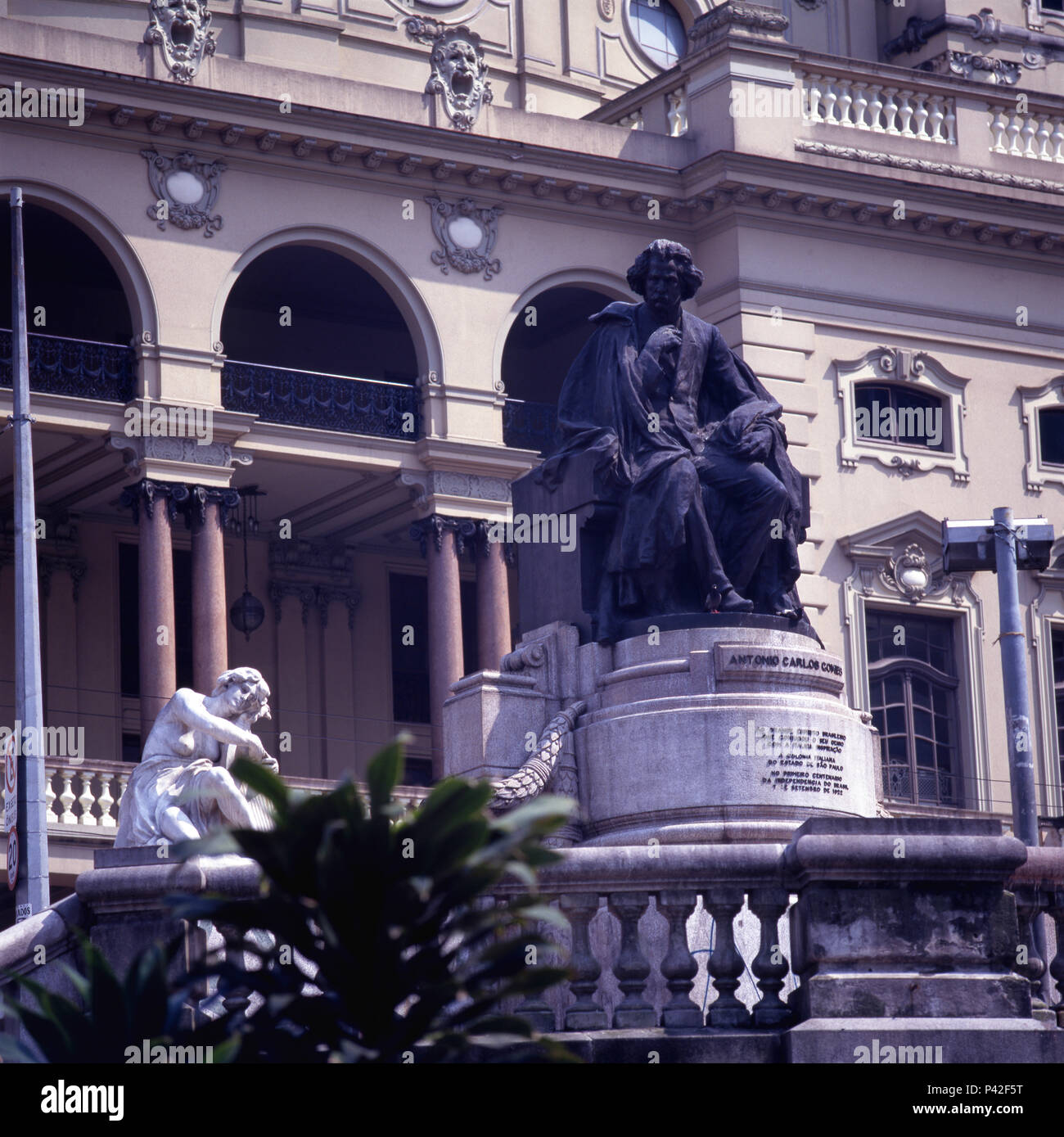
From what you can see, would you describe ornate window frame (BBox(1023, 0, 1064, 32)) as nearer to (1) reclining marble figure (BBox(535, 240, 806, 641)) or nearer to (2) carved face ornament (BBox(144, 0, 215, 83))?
(2) carved face ornament (BBox(144, 0, 215, 83))

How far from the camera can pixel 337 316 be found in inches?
1478

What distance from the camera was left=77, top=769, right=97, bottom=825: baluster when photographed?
94.8 feet

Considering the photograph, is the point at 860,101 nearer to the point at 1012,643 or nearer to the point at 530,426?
the point at 530,426

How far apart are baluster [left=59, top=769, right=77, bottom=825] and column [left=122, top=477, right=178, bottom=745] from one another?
6.91 ft

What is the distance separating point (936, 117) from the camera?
119ft

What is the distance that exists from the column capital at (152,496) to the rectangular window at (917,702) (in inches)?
384

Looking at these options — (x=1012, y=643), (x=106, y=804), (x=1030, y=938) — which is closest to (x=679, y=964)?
(x=1030, y=938)

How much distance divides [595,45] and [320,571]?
9812 millimetres

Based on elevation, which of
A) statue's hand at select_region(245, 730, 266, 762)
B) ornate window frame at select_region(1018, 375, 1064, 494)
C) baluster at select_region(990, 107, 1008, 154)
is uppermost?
baluster at select_region(990, 107, 1008, 154)

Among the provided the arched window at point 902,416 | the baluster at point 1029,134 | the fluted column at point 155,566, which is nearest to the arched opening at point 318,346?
the fluted column at point 155,566

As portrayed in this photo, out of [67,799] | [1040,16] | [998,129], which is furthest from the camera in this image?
[1040,16]

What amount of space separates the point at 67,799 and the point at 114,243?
23.7 feet

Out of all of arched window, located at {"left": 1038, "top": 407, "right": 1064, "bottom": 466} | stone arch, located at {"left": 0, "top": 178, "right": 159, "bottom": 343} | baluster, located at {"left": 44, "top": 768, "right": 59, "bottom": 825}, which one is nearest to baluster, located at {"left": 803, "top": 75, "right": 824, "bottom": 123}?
arched window, located at {"left": 1038, "top": 407, "right": 1064, "bottom": 466}

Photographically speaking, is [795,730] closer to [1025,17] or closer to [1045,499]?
[1045,499]
